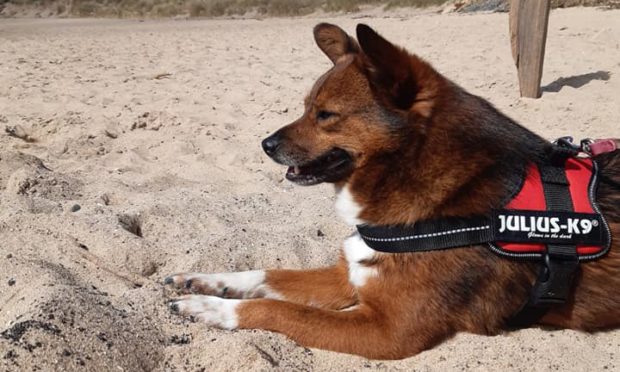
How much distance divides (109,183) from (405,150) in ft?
9.44

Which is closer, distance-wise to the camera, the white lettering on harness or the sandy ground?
the sandy ground

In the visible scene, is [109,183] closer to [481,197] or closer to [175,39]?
[481,197]

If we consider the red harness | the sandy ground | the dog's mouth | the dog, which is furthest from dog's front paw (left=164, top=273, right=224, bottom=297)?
the red harness

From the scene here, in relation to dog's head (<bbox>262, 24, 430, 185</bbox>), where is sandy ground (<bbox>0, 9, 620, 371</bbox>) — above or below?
below

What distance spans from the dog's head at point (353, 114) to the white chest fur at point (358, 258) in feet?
1.15

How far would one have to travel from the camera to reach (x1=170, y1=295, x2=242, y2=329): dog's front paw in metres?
3.30

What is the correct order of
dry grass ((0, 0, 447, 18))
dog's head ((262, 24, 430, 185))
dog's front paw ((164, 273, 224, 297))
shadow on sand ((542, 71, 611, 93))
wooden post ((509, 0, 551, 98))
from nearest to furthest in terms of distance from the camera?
1. dog's head ((262, 24, 430, 185))
2. dog's front paw ((164, 273, 224, 297))
3. wooden post ((509, 0, 551, 98))
4. shadow on sand ((542, 71, 611, 93))
5. dry grass ((0, 0, 447, 18))

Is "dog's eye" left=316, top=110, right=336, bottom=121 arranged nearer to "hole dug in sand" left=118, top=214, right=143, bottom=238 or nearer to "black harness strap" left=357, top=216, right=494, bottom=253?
Result: "black harness strap" left=357, top=216, right=494, bottom=253

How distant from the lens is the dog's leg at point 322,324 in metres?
3.06

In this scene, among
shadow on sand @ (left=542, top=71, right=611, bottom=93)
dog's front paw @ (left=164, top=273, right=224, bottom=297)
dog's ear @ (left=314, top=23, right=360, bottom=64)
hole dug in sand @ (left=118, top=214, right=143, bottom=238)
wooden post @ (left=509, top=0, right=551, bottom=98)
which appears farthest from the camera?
shadow on sand @ (left=542, top=71, right=611, bottom=93)

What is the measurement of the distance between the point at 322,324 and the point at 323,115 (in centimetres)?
112

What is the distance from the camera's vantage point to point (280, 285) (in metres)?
3.79

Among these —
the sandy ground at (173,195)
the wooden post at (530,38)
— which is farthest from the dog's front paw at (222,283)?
the wooden post at (530,38)

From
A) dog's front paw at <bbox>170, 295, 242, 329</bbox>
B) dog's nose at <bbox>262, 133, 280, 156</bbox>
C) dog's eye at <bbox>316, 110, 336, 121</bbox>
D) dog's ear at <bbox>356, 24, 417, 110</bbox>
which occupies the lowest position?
dog's front paw at <bbox>170, 295, 242, 329</bbox>
